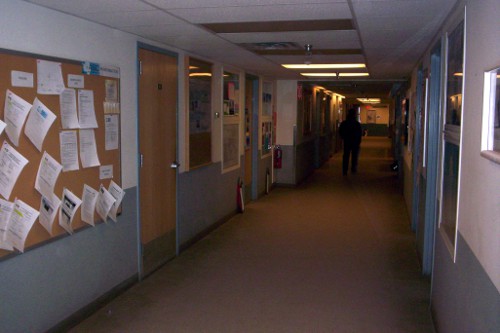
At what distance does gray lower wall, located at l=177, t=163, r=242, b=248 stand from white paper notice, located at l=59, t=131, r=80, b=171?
188 centimetres

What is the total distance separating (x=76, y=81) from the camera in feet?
11.6

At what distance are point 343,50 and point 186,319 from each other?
324 centimetres

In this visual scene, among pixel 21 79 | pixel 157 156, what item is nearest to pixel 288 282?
pixel 157 156

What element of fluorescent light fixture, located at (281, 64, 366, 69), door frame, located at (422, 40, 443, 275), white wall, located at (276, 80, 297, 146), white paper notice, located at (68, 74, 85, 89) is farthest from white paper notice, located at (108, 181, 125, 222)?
white wall, located at (276, 80, 297, 146)

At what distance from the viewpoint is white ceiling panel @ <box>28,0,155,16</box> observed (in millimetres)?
3066

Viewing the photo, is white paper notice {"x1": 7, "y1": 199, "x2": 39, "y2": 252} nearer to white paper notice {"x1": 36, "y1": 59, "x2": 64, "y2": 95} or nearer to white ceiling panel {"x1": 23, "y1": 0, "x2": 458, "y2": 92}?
white paper notice {"x1": 36, "y1": 59, "x2": 64, "y2": 95}

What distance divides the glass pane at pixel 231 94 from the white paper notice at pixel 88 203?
332 centimetres

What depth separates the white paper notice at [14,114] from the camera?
288cm

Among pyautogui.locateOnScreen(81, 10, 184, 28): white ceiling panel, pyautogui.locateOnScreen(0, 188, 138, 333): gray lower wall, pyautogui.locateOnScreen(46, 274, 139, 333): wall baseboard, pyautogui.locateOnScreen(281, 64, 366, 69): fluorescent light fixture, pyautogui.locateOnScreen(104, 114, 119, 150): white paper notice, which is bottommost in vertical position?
pyautogui.locateOnScreen(46, 274, 139, 333): wall baseboard

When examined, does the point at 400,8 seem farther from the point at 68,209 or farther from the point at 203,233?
the point at 203,233

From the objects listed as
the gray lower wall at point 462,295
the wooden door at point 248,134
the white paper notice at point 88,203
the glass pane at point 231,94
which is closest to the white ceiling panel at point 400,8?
the gray lower wall at point 462,295

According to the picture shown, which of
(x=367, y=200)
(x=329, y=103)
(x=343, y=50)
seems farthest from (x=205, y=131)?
(x=329, y=103)

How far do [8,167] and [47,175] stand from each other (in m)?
0.35

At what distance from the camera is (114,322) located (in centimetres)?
371
